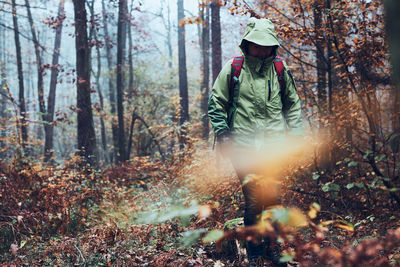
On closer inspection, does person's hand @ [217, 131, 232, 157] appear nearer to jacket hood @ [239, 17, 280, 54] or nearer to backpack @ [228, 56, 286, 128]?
backpack @ [228, 56, 286, 128]

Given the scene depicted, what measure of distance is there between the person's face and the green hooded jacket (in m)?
0.04

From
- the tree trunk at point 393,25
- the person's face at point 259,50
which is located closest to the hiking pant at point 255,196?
the person's face at point 259,50

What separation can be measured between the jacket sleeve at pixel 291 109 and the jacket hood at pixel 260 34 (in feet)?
1.31

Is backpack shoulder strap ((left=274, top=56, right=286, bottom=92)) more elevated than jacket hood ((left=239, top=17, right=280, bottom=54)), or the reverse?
jacket hood ((left=239, top=17, right=280, bottom=54))

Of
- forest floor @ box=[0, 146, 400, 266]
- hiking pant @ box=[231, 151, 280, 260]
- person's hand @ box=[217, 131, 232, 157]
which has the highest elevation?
person's hand @ box=[217, 131, 232, 157]

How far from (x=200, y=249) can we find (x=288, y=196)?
1696 millimetres

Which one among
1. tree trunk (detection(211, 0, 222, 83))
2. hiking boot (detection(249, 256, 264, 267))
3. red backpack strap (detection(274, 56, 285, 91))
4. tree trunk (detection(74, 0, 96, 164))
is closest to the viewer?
hiking boot (detection(249, 256, 264, 267))

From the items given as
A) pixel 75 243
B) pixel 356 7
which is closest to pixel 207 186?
pixel 75 243

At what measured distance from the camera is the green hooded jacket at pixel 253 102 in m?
3.12

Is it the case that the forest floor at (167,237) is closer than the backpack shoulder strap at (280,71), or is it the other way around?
the backpack shoulder strap at (280,71)

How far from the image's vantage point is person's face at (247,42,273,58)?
10.4 ft

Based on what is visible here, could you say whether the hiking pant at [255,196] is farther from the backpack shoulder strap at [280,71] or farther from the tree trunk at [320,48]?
the tree trunk at [320,48]

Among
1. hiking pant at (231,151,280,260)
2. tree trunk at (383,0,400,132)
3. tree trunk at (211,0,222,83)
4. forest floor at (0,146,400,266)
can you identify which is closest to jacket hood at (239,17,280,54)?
hiking pant at (231,151,280,260)

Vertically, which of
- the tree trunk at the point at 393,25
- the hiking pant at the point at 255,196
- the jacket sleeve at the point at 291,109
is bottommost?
the hiking pant at the point at 255,196
